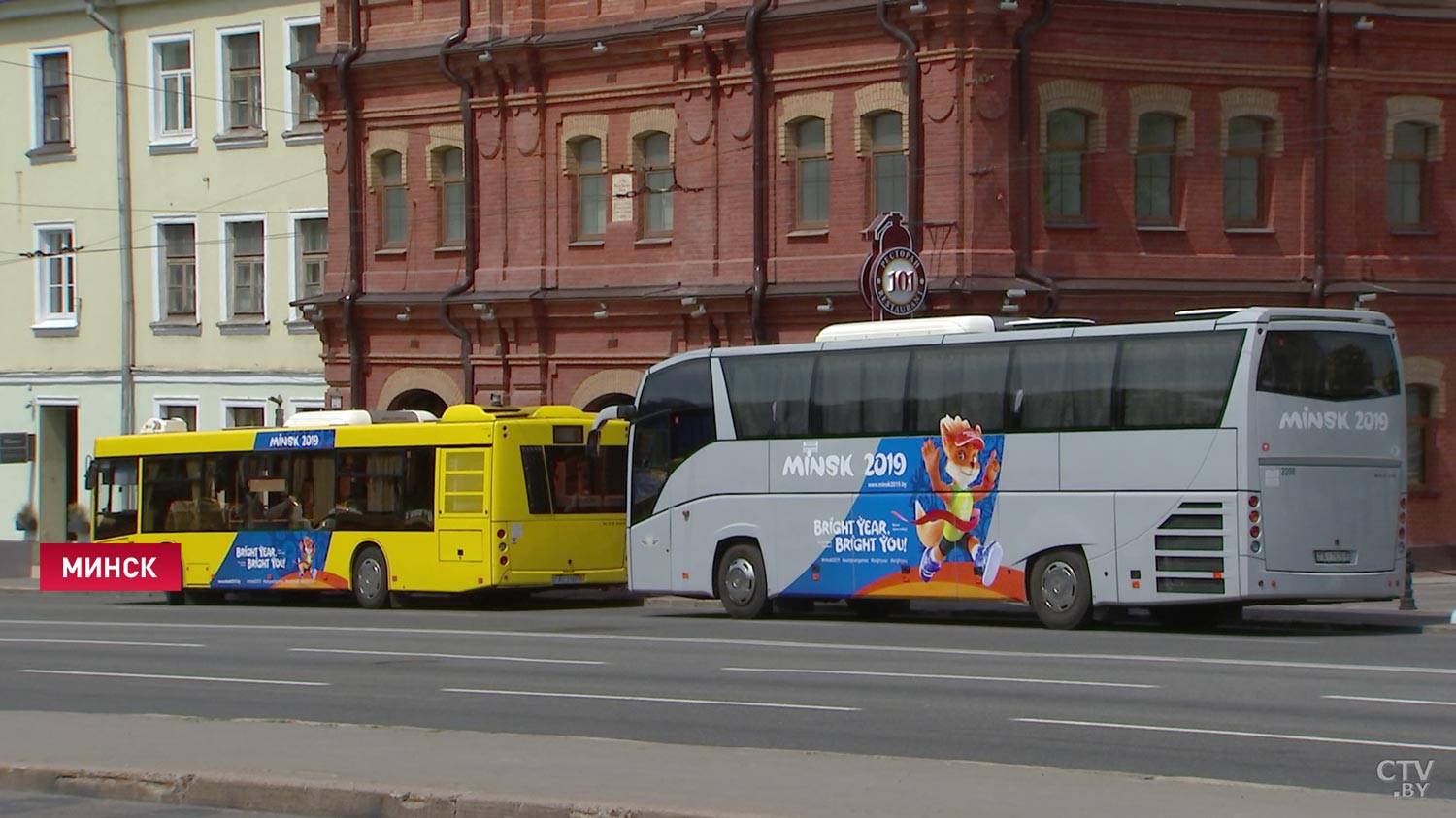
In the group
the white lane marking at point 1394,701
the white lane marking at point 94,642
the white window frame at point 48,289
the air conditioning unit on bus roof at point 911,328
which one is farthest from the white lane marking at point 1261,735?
the white window frame at point 48,289

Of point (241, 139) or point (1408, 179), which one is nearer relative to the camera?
point (1408, 179)

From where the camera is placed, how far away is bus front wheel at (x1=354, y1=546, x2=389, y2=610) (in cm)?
3138

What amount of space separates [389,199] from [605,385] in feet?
20.6

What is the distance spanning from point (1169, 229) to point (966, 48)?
175 inches

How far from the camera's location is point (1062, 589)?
23844 mm

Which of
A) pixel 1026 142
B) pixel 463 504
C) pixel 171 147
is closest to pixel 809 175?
pixel 1026 142

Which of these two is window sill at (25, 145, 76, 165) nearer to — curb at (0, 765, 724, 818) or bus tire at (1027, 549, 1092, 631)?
bus tire at (1027, 549, 1092, 631)

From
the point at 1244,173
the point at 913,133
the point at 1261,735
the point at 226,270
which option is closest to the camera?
the point at 1261,735

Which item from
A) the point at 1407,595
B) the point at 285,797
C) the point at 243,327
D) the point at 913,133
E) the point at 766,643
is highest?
the point at 913,133

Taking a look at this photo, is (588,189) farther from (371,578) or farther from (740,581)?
(740,581)

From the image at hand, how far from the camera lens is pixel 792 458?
26.4m

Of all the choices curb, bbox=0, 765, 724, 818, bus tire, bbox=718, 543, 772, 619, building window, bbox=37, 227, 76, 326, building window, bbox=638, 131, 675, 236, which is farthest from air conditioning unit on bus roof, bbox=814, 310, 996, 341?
building window, bbox=37, 227, 76, 326

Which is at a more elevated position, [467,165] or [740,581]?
[467,165]

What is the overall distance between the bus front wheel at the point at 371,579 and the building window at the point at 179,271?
15201 millimetres
